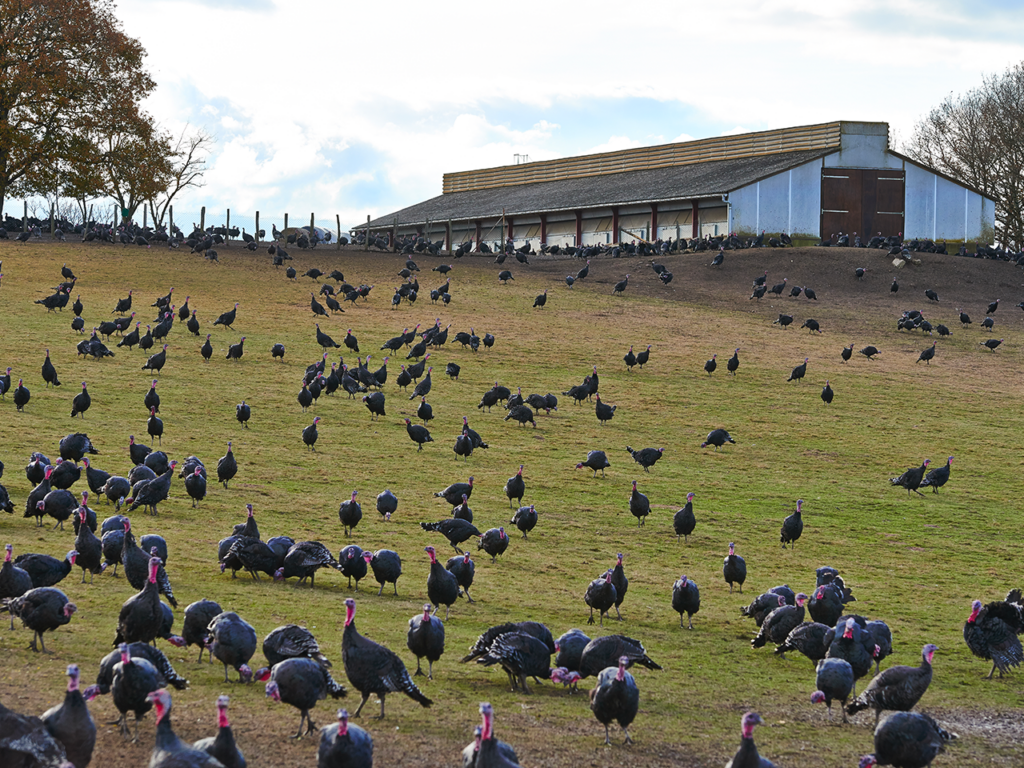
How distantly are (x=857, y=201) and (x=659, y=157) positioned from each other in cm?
1911

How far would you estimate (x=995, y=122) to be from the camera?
259ft

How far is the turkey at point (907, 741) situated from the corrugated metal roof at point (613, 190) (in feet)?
201

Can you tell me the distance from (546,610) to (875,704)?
17.2ft

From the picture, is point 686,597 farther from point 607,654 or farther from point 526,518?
point 526,518

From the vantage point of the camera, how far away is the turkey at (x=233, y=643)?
1178 centimetres

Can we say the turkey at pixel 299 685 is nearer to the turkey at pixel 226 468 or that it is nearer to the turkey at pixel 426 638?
the turkey at pixel 426 638

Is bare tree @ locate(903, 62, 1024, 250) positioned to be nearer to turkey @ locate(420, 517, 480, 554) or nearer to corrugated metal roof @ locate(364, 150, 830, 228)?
corrugated metal roof @ locate(364, 150, 830, 228)

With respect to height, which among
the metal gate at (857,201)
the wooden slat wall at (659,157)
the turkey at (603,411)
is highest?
the wooden slat wall at (659,157)

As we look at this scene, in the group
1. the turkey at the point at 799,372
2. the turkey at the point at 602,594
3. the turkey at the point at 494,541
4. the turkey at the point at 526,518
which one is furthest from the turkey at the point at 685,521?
the turkey at the point at 799,372

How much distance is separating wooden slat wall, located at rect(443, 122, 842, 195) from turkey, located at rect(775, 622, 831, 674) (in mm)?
64721

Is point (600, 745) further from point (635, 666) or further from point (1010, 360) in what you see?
point (1010, 360)

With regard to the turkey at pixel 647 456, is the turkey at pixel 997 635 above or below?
below

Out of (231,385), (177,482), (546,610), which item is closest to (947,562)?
(546,610)

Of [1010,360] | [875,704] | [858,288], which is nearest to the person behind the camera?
[875,704]
